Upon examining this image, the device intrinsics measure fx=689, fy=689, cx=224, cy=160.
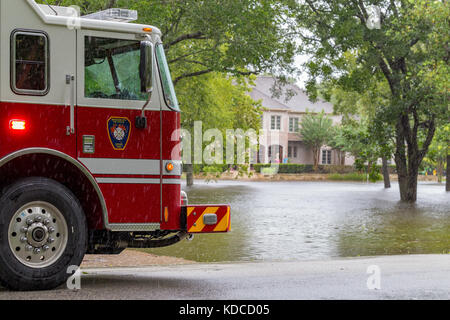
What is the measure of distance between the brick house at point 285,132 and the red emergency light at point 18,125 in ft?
232

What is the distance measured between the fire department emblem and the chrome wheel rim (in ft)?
3.30

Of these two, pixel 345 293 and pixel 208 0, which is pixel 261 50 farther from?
pixel 345 293

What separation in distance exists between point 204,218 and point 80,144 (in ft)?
5.57

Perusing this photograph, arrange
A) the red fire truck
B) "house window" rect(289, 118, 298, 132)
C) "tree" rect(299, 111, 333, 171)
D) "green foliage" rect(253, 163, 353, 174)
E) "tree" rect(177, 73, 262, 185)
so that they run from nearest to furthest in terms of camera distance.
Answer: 1. the red fire truck
2. "tree" rect(177, 73, 262, 185)
3. "green foliage" rect(253, 163, 353, 174)
4. "tree" rect(299, 111, 333, 171)
5. "house window" rect(289, 118, 298, 132)

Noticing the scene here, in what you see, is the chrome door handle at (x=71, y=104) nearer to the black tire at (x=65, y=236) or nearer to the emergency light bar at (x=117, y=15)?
the black tire at (x=65, y=236)

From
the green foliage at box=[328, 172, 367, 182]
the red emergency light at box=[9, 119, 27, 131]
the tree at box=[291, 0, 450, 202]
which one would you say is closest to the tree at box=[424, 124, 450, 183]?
the tree at box=[291, 0, 450, 202]

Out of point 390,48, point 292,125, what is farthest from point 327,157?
point 390,48

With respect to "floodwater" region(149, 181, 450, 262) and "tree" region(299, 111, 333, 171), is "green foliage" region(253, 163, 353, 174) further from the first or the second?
"floodwater" region(149, 181, 450, 262)

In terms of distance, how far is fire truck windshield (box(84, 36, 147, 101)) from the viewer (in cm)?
774

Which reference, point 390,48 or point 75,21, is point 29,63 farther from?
point 390,48

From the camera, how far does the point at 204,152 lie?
37188mm

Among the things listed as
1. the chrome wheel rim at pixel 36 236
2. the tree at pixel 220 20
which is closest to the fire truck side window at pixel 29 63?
the chrome wheel rim at pixel 36 236

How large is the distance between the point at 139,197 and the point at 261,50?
36.3 feet

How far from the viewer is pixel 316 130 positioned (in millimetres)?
77438
